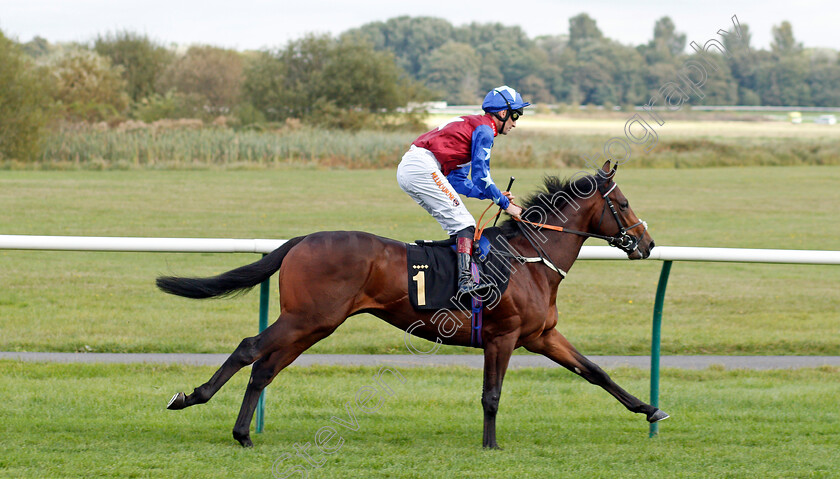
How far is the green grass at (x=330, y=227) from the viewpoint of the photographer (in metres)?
7.84

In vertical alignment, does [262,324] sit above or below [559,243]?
below

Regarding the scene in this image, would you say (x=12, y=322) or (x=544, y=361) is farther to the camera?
(x=12, y=322)

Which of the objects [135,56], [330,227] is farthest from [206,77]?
[330,227]

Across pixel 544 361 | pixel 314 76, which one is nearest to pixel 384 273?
pixel 544 361

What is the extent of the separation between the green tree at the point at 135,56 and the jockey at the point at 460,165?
4676 centimetres

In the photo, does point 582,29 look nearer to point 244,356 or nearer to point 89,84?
point 89,84

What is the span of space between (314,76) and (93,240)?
36998 millimetres

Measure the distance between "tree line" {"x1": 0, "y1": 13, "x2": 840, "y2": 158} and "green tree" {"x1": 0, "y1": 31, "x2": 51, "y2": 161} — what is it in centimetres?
3

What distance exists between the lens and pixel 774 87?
150 feet

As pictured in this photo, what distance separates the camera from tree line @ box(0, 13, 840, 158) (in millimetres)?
35750

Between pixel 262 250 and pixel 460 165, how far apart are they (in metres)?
1.09

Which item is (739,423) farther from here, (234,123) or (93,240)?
(234,123)

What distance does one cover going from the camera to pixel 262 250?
457 centimetres

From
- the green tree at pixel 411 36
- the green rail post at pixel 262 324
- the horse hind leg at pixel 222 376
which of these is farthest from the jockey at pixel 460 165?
the green tree at pixel 411 36
